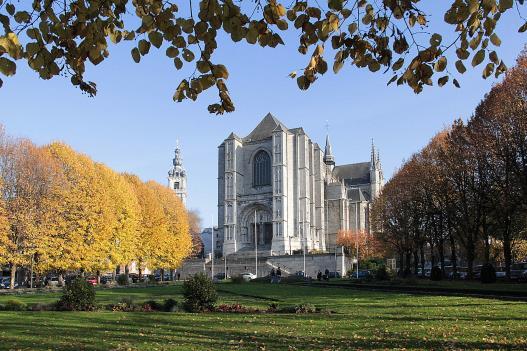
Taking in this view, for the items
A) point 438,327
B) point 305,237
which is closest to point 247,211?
point 305,237

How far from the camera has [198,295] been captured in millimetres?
19547

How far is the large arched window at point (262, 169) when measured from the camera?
81.9 meters

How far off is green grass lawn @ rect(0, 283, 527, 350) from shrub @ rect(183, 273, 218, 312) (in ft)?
5.53

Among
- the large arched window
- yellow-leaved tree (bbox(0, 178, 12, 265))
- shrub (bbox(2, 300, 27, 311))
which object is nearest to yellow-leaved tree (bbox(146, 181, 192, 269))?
the large arched window

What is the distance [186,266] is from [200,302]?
55449 millimetres

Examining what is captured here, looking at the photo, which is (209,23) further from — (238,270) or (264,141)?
(264,141)

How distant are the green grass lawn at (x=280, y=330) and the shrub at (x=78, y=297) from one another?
1553 millimetres

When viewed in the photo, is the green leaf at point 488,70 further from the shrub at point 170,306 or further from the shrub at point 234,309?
the shrub at point 170,306

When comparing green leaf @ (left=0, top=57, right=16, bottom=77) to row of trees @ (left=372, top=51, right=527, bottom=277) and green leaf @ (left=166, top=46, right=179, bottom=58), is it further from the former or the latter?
row of trees @ (left=372, top=51, right=527, bottom=277)

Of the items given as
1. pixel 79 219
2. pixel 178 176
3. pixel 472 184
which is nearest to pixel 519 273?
pixel 472 184

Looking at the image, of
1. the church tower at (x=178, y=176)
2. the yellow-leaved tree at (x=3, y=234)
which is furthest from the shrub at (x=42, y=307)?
the church tower at (x=178, y=176)

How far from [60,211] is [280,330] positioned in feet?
106

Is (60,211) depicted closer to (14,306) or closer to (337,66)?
(14,306)

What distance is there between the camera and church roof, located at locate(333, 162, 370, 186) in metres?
123
